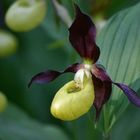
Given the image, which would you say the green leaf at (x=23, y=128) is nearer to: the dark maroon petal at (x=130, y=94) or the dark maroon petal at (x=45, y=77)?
the dark maroon petal at (x=45, y=77)

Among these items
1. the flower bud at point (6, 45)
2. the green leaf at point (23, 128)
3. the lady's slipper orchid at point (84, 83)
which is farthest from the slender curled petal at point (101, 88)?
the flower bud at point (6, 45)

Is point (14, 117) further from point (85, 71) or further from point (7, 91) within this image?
point (85, 71)

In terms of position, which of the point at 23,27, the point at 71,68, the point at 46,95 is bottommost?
the point at 46,95

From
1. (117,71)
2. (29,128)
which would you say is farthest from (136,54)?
(29,128)

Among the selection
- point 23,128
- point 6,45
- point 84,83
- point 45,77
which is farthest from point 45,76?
point 6,45

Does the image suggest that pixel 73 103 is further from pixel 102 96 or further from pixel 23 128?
pixel 23 128

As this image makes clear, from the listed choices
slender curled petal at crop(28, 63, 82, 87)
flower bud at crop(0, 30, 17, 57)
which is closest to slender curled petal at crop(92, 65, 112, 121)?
slender curled petal at crop(28, 63, 82, 87)
